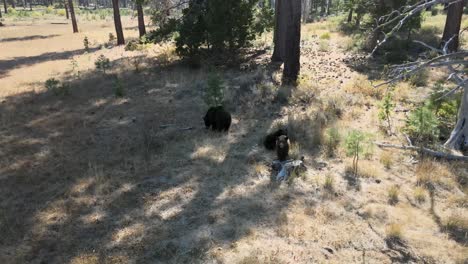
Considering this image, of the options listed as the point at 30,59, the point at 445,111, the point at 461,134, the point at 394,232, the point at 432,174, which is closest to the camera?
the point at 394,232

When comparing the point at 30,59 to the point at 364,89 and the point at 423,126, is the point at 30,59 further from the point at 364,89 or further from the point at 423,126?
the point at 423,126

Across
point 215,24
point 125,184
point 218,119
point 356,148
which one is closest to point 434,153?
point 356,148

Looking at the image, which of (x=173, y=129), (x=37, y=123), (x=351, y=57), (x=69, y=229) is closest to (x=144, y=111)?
(x=173, y=129)

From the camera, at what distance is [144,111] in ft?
33.3

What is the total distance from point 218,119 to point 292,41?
472 cm

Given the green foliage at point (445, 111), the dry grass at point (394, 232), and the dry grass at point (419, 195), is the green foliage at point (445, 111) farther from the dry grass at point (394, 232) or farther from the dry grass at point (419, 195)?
the dry grass at point (394, 232)

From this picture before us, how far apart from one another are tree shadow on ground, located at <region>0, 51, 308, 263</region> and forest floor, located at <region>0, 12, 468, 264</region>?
3cm

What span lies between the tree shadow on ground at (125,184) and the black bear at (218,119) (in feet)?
0.68

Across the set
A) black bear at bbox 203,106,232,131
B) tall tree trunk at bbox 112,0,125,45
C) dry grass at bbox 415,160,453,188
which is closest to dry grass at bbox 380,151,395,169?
dry grass at bbox 415,160,453,188

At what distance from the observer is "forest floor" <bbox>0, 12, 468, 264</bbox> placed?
506 centimetres

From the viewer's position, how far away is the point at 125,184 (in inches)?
259

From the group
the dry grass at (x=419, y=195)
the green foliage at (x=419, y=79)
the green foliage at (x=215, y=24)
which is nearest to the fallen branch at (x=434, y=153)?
the dry grass at (x=419, y=195)

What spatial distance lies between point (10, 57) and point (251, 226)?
842 inches

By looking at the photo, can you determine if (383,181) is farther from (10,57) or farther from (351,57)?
(10,57)
